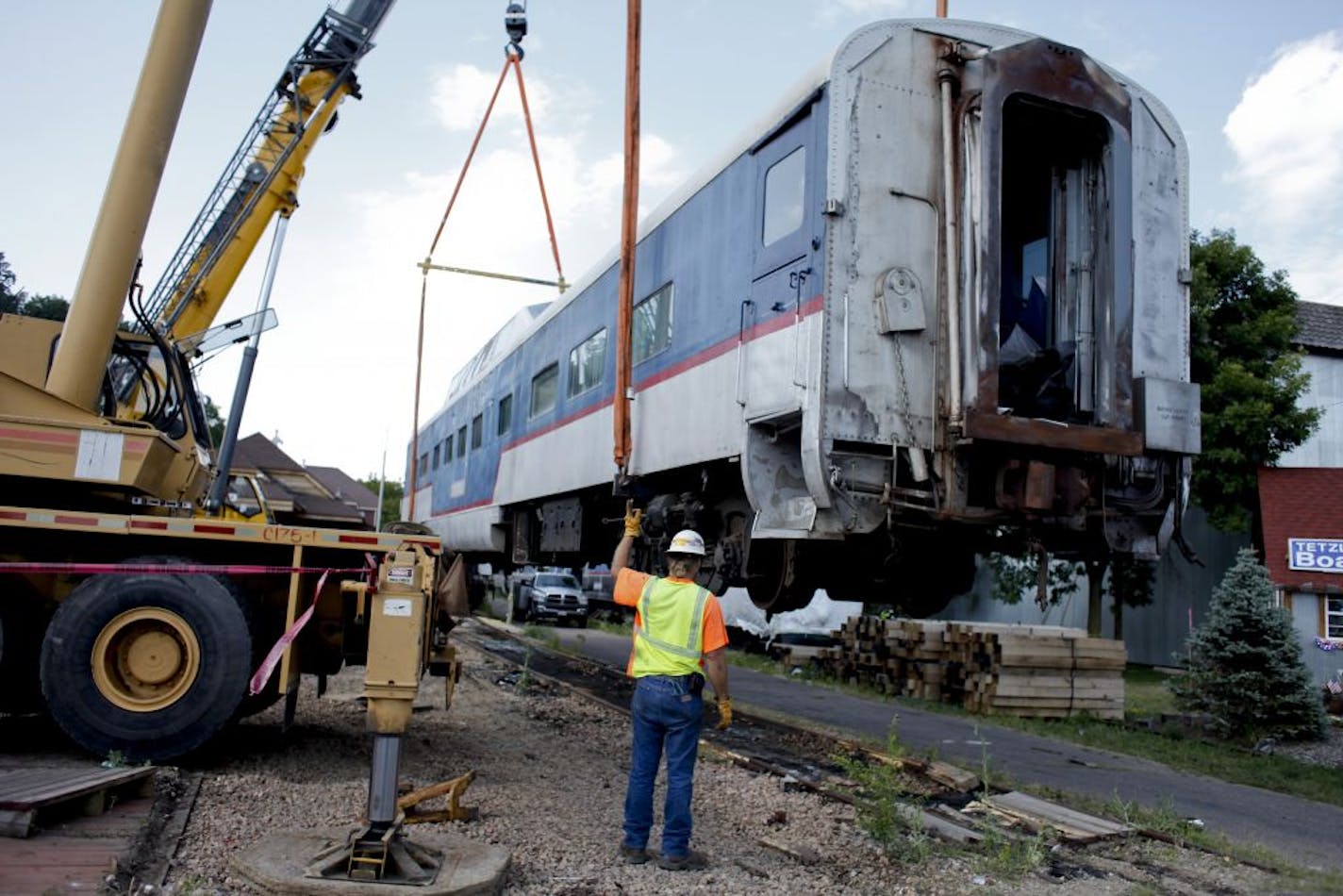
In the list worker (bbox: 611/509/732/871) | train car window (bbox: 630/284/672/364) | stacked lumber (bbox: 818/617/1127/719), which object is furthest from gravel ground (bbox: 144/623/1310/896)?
stacked lumber (bbox: 818/617/1127/719)

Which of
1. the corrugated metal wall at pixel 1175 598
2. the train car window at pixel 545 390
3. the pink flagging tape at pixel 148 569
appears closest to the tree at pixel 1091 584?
the corrugated metal wall at pixel 1175 598

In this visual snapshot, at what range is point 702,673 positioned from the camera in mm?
5270

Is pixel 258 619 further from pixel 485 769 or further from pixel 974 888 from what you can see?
pixel 974 888

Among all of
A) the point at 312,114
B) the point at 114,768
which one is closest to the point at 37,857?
the point at 114,768

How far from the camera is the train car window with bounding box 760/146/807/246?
6.63 meters

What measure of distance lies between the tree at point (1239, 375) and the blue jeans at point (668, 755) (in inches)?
616

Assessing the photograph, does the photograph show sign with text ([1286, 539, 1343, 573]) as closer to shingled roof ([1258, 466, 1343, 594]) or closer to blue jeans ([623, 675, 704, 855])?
shingled roof ([1258, 466, 1343, 594])

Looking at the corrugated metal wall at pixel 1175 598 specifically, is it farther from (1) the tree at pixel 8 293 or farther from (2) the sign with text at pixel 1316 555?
(1) the tree at pixel 8 293

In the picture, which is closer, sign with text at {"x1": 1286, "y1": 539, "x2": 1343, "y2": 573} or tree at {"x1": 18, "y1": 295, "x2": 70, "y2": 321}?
sign with text at {"x1": 1286, "y1": 539, "x2": 1343, "y2": 573}

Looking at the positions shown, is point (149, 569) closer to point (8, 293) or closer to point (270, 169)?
point (270, 169)

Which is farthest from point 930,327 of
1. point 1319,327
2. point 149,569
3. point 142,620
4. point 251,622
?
point 1319,327

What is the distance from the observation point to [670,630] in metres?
5.20

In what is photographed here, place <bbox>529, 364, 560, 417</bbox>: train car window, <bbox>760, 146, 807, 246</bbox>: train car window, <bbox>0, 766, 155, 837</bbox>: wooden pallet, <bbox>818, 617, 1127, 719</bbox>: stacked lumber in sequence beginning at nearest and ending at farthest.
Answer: <bbox>0, 766, 155, 837</bbox>: wooden pallet → <bbox>760, 146, 807, 246</bbox>: train car window → <bbox>529, 364, 560, 417</bbox>: train car window → <bbox>818, 617, 1127, 719</bbox>: stacked lumber

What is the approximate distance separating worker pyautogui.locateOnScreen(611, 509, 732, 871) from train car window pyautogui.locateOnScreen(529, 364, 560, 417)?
6329mm
